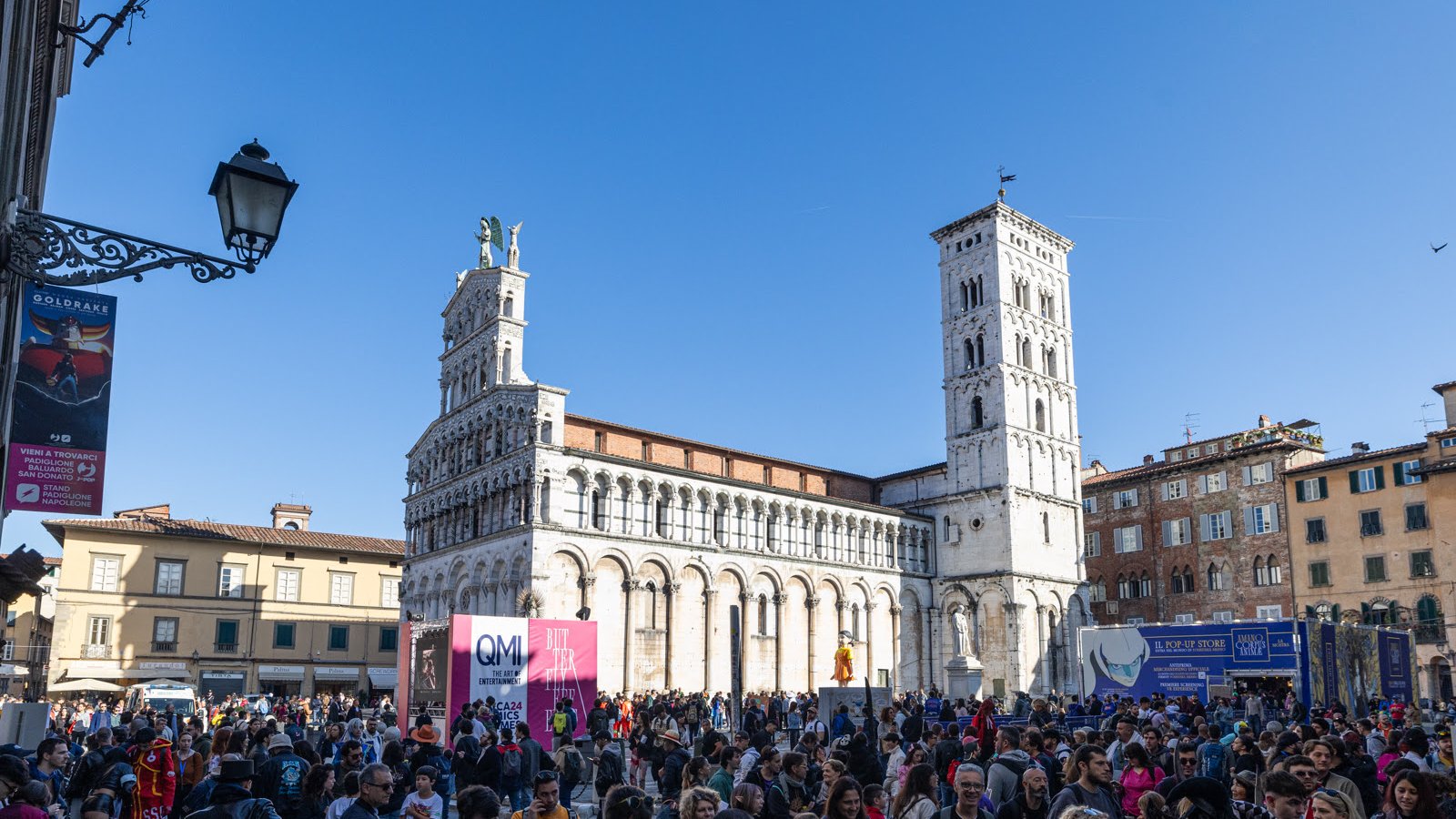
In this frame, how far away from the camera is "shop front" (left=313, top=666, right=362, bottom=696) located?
5175cm

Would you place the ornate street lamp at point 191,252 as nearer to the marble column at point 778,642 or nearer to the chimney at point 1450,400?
the marble column at point 778,642

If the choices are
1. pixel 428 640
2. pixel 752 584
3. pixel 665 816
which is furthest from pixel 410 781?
pixel 752 584

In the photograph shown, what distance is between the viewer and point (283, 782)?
864cm

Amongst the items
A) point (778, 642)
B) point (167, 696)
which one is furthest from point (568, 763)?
point (778, 642)

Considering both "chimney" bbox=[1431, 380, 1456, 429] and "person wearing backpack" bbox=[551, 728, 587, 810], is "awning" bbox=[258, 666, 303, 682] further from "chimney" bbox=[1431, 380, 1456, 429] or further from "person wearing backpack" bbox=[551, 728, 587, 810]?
"chimney" bbox=[1431, 380, 1456, 429]

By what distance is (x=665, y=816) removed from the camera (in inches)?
304

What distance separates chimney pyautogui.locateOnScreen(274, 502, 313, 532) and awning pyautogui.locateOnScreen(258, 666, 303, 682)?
10280 mm

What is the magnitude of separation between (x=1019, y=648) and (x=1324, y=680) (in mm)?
18789

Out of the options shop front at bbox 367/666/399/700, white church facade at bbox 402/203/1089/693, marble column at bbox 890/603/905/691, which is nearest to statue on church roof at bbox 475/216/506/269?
white church facade at bbox 402/203/1089/693

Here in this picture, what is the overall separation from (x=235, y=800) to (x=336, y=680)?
48872 millimetres

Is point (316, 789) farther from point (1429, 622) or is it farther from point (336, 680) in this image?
point (336, 680)

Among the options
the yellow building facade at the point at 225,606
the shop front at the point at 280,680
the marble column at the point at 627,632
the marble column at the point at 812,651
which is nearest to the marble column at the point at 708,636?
the marble column at the point at 627,632

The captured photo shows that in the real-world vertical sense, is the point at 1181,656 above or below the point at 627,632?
Result: below

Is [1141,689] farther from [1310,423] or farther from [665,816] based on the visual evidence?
[1310,423]
